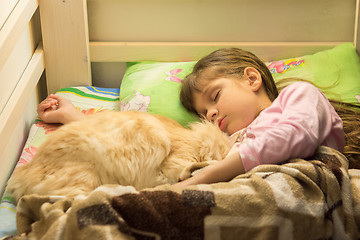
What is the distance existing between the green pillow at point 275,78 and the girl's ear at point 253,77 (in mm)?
238

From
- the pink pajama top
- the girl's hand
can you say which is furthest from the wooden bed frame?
the pink pajama top

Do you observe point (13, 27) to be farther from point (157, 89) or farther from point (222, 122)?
point (222, 122)

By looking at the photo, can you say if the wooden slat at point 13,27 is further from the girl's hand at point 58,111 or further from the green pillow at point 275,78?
the green pillow at point 275,78

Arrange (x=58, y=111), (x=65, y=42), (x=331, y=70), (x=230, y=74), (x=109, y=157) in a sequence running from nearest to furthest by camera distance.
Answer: (x=109, y=157) < (x=230, y=74) < (x=58, y=111) < (x=331, y=70) < (x=65, y=42)

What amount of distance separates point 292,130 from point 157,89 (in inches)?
27.9

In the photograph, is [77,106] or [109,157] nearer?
[109,157]

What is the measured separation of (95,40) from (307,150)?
3.87ft

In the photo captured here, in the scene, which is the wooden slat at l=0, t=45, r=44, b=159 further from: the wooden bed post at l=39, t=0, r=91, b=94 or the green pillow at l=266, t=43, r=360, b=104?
the green pillow at l=266, t=43, r=360, b=104

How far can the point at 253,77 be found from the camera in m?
1.47

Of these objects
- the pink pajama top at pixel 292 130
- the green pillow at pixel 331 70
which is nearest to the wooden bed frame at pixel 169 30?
the green pillow at pixel 331 70

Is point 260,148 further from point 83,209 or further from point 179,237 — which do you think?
point 83,209

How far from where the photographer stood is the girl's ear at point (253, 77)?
143 centimetres

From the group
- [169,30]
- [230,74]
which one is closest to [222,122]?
[230,74]

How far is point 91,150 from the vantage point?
3.51 feet
